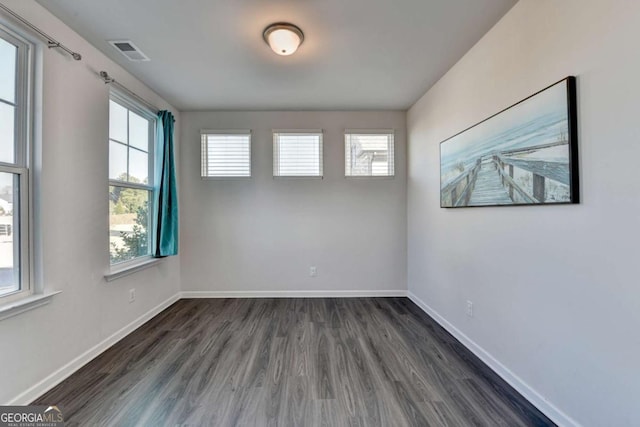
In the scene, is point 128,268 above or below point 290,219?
below

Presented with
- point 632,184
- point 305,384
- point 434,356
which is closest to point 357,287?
point 434,356

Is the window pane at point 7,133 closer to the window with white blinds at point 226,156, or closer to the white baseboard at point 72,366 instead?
the white baseboard at point 72,366

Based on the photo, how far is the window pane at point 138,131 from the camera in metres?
2.89

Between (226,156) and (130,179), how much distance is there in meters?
1.23

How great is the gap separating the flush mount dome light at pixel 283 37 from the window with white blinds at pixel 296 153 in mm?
1652

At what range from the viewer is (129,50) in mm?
2324

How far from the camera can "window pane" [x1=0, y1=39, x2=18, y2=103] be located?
66.2 inches

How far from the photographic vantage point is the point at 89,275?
225 cm

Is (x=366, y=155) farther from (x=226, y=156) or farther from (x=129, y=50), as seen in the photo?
(x=129, y=50)

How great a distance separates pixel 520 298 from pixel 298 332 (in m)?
1.90

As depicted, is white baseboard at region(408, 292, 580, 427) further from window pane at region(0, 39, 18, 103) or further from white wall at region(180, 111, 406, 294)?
window pane at region(0, 39, 18, 103)

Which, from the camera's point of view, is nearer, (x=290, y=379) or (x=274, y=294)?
(x=290, y=379)

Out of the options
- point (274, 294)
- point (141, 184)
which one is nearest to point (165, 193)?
point (141, 184)

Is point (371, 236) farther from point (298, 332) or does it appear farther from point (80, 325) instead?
point (80, 325)
